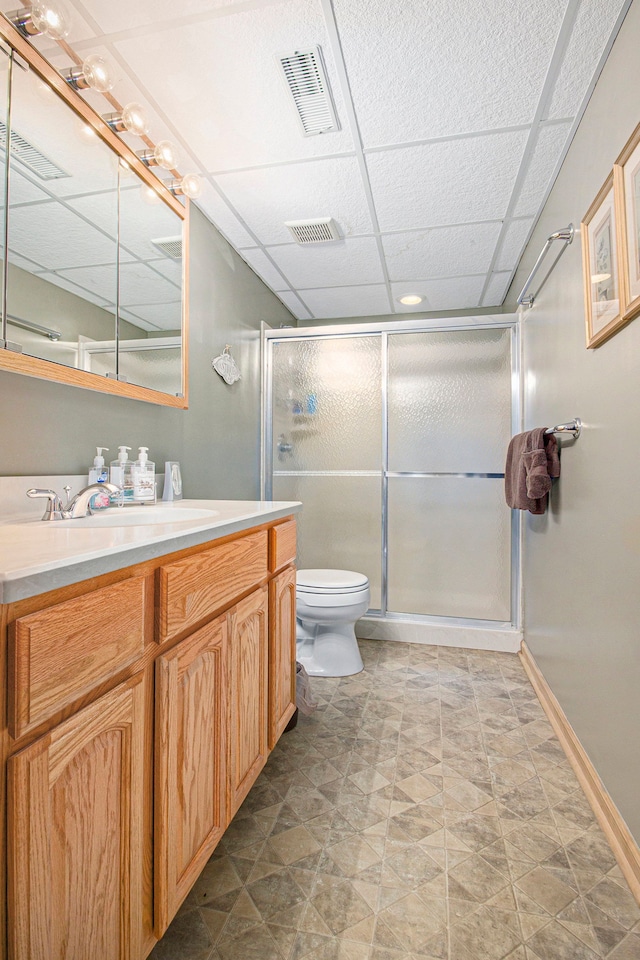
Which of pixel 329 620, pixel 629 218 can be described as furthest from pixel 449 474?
pixel 629 218

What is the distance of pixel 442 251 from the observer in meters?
2.57

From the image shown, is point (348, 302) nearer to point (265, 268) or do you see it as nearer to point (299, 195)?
point (265, 268)

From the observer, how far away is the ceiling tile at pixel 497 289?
291 centimetres

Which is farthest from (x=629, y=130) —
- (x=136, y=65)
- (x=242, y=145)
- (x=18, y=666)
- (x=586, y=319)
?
(x=18, y=666)

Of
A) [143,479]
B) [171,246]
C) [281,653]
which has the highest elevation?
[171,246]

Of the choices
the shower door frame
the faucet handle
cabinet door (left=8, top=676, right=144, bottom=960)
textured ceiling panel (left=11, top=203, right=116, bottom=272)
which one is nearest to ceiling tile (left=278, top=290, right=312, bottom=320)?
the shower door frame

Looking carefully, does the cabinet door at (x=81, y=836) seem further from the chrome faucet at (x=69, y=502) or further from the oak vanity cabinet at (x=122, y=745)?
the chrome faucet at (x=69, y=502)

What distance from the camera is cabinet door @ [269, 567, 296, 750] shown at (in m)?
1.47

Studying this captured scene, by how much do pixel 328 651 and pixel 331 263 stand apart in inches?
83.4

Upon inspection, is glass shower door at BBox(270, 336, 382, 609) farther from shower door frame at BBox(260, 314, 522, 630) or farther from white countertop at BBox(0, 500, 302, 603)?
white countertop at BBox(0, 500, 302, 603)

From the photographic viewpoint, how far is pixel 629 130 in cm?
122

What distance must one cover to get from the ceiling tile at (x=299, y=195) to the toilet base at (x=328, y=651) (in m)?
1.97

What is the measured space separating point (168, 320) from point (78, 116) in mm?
634

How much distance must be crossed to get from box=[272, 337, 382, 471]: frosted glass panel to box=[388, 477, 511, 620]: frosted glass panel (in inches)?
13.8
